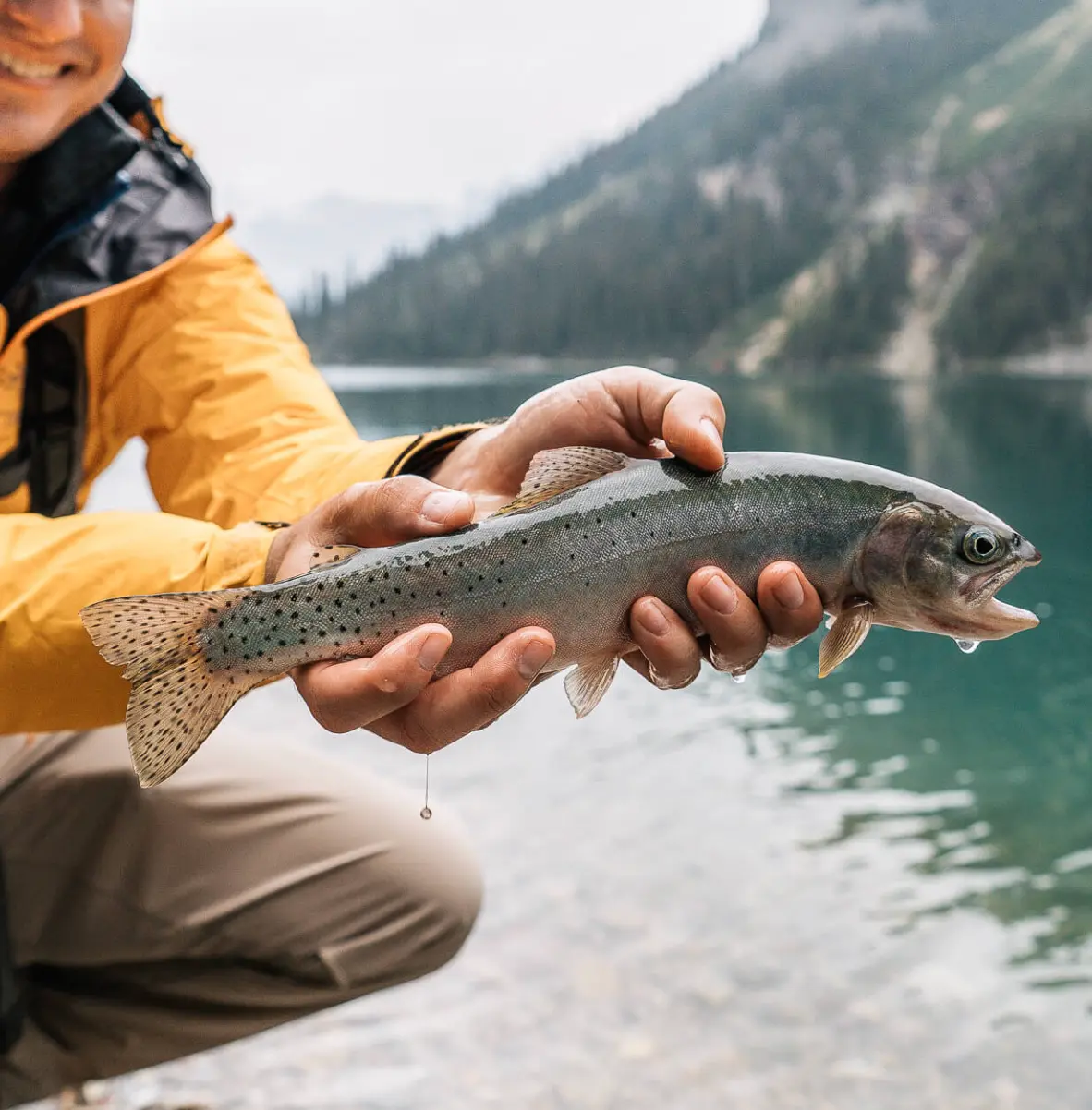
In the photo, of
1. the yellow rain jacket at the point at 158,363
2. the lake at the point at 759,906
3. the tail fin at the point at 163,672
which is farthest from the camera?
the lake at the point at 759,906

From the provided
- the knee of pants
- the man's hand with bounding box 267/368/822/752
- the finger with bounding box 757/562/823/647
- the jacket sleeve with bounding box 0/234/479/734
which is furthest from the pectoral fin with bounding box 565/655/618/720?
the knee of pants

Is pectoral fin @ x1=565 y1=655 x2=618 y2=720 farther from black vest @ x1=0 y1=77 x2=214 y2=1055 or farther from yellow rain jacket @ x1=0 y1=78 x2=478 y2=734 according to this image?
black vest @ x1=0 y1=77 x2=214 y2=1055

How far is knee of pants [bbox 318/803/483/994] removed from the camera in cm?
489

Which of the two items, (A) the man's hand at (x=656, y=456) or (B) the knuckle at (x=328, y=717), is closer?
(B) the knuckle at (x=328, y=717)

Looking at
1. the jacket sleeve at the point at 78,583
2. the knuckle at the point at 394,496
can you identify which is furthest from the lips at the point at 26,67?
the knuckle at the point at 394,496

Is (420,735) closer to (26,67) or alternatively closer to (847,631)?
(847,631)

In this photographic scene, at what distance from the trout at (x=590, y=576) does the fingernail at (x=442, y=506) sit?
6 cm

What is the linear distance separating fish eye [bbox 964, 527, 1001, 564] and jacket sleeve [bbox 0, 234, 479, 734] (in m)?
1.72

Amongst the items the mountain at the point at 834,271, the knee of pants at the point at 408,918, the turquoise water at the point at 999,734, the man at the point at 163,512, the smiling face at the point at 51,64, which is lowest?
the mountain at the point at 834,271

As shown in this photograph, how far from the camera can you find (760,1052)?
27.7 ft

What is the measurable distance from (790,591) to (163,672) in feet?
5.67

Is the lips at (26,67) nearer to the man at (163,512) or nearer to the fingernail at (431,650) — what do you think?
the man at (163,512)

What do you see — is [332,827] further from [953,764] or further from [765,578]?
[953,764]

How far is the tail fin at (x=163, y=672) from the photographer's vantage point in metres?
3.17
